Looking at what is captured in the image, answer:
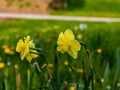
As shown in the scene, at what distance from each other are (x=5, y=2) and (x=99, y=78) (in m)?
8.91

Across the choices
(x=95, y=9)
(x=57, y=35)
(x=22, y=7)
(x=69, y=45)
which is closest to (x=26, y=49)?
(x=69, y=45)

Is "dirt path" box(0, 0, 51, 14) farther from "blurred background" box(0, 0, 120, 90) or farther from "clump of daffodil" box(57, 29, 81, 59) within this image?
"clump of daffodil" box(57, 29, 81, 59)

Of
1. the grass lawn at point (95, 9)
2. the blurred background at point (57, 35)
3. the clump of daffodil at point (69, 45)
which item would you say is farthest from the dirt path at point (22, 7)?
the clump of daffodil at point (69, 45)

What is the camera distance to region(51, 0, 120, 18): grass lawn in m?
14.1

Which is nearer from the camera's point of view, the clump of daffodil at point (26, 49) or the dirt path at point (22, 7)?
the clump of daffodil at point (26, 49)

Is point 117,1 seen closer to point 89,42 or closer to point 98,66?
point 89,42

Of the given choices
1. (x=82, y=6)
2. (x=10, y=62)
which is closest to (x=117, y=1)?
(x=82, y=6)

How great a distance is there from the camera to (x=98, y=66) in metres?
4.96

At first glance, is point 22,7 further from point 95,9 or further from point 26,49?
point 26,49

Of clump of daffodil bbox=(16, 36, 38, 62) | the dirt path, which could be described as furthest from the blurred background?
clump of daffodil bbox=(16, 36, 38, 62)

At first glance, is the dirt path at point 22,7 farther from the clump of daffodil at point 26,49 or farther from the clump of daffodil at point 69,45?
the clump of daffodil at point 69,45

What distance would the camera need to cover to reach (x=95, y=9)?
48.9 feet

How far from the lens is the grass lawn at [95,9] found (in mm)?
14086

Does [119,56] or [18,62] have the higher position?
[119,56]
